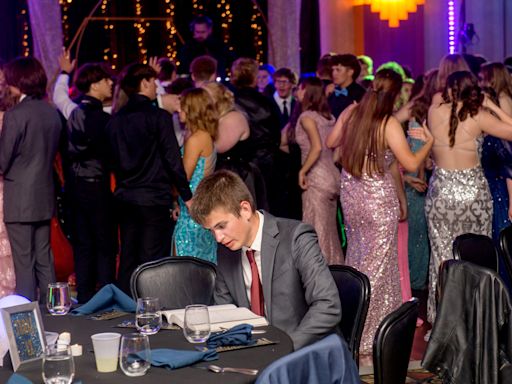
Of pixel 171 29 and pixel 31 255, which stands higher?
→ pixel 171 29

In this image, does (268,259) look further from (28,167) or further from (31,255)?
(31,255)

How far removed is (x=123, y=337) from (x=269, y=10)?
8463mm

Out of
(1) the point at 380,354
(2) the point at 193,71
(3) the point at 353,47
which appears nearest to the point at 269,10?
(3) the point at 353,47

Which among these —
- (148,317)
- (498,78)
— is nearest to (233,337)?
(148,317)

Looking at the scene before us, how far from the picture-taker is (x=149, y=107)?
6.63 meters

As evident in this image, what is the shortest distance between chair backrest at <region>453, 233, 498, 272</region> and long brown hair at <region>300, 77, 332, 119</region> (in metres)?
2.90

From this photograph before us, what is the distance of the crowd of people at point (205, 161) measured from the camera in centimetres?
633

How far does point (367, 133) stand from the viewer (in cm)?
614

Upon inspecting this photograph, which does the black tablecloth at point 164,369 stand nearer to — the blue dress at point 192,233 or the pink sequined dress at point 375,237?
the pink sequined dress at point 375,237

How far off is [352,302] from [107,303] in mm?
953

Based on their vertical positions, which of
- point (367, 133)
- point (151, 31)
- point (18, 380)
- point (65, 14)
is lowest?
point (18, 380)

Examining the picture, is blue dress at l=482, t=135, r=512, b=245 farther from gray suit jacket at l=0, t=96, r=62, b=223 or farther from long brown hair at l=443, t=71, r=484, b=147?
gray suit jacket at l=0, t=96, r=62, b=223

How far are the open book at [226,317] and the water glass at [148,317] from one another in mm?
97

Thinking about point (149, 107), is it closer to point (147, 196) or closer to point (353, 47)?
point (147, 196)
